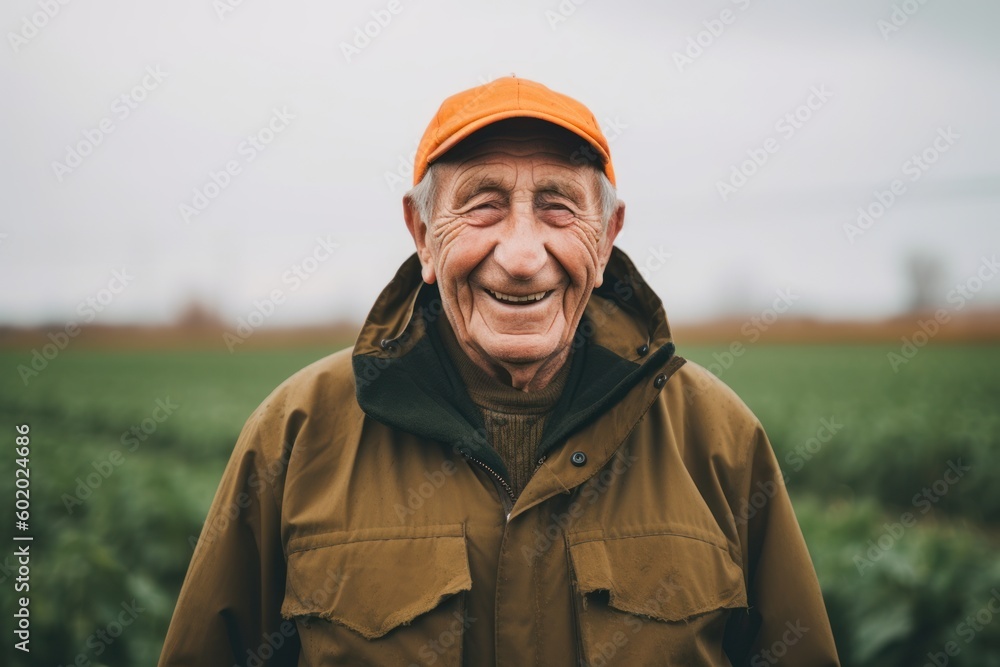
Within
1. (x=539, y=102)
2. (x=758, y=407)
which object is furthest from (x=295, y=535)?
(x=758, y=407)

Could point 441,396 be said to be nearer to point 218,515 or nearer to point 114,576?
point 218,515

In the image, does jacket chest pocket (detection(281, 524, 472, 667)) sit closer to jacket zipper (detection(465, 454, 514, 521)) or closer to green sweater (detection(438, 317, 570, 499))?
jacket zipper (detection(465, 454, 514, 521))

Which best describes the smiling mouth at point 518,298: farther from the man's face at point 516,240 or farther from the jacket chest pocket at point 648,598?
the jacket chest pocket at point 648,598

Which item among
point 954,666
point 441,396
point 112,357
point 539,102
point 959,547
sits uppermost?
point 112,357

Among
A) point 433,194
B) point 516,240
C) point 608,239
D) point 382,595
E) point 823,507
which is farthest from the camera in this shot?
point 823,507

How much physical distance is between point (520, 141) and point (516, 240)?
277mm

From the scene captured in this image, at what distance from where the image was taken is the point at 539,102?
89.4 inches

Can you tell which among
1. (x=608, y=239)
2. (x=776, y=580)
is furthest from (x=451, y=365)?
(x=776, y=580)

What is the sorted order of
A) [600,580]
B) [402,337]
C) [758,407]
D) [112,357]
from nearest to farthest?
[600,580]
[402,337]
[758,407]
[112,357]

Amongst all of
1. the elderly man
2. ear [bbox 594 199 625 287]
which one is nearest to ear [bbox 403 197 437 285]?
the elderly man

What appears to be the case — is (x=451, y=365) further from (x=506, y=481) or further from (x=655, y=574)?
(x=655, y=574)

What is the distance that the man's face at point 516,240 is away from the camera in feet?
7.47

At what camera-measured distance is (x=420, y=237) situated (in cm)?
253

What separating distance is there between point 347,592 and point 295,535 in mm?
219
